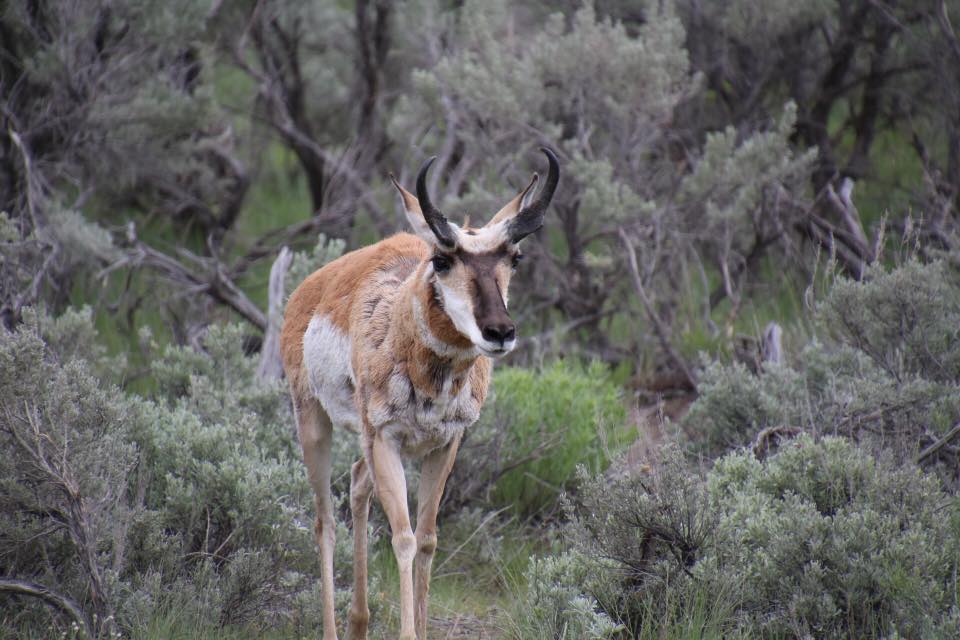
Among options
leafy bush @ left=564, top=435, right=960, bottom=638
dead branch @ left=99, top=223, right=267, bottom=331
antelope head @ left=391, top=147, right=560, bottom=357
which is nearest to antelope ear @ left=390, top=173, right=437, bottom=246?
antelope head @ left=391, top=147, right=560, bottom=357

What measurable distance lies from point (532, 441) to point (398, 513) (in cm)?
295

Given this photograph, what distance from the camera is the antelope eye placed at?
5.35 meters

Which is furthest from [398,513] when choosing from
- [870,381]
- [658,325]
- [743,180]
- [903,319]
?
→ [743,180]

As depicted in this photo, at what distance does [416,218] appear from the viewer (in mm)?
5496

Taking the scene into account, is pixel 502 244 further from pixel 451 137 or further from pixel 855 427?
pixel 451 137

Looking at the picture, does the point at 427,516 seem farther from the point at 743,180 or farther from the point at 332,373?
the point at 743,180

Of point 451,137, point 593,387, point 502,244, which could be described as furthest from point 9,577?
point 451,137

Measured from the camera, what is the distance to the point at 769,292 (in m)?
11.0

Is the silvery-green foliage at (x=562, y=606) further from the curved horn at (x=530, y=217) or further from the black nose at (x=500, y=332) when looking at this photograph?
the curved horn at (x=530, y=217)

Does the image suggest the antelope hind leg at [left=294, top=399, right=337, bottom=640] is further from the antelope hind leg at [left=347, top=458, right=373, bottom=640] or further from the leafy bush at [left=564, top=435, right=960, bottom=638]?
the leafy bush at [left=564, top=435, right=960, bottom=638]

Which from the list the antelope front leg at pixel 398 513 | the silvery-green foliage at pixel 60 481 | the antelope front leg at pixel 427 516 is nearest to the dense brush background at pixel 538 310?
the silvery-green foliage at pixel 60 481

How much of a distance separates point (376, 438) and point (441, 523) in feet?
7.98

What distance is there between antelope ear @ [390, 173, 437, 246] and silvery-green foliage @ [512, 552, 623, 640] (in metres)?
1.89

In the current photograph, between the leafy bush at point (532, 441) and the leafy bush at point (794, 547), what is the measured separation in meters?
1.83
